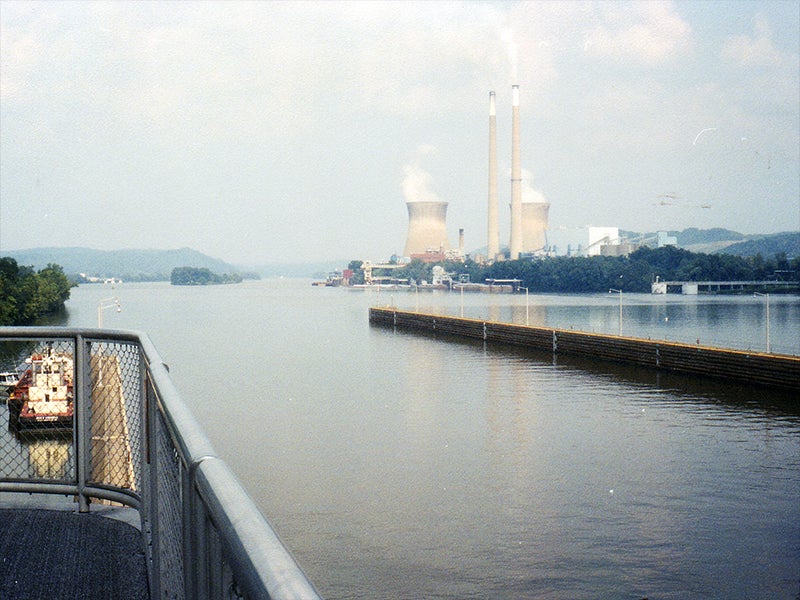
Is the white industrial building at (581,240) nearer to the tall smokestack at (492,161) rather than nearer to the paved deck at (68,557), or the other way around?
the tall smokestack at (492,161)

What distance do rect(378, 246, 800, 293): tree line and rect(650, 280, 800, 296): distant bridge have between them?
0.89m

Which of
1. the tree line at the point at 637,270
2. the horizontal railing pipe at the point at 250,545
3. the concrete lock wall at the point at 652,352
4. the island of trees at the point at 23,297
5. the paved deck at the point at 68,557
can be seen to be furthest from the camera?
the tree line at the point at 637,270

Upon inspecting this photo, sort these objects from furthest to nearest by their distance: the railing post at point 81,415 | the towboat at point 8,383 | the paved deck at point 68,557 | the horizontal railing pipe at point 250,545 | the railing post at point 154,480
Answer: the towboat at point 8,383, the railing post at point 81,415, the paved deck at point 68,557, the railing post at point 154,480, the horizontal railing pipe at point 250,545

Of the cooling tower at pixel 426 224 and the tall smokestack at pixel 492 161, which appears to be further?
the cooling tower at pixel 426 224

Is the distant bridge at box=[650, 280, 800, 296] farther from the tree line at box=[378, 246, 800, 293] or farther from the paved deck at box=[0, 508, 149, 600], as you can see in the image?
the paved deck at box=[0, 508, 149, 600]

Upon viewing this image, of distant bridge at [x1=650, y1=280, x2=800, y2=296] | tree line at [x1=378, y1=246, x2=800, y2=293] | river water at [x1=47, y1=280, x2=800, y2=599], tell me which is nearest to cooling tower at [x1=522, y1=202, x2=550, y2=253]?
tree line at [x1=378, y1=246, x2=800, y2=293]

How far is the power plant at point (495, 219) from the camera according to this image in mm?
135750

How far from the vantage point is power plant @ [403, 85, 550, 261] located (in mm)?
135750

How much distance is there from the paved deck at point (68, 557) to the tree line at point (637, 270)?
112279 mm

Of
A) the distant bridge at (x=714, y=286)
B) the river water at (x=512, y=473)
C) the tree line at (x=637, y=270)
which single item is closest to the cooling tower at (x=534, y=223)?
the tree line at (x=637, y=270)

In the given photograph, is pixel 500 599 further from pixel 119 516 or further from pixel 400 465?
pixel 119 516

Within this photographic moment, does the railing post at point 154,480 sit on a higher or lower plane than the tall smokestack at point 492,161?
lower

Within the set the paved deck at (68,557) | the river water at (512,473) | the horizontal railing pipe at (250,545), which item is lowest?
the river water at (512,473)

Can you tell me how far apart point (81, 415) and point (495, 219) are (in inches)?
5546
